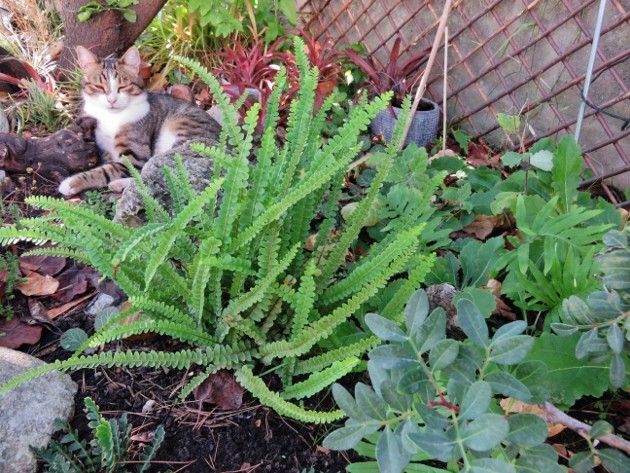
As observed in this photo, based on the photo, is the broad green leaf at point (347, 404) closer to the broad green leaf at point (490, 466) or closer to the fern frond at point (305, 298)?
the broad green leaf at point (490, 466)

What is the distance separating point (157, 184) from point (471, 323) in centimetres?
134

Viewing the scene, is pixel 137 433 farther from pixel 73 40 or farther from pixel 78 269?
pixel 73 40

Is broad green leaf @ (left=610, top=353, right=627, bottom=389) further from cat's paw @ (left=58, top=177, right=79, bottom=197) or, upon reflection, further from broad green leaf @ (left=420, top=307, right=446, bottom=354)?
cat's paw @ (left=58, top=177, right=79, bottom=197)

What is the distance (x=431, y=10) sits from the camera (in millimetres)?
2836

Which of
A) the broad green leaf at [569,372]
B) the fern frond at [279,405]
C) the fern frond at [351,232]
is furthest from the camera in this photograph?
the fern frond at [351,232]

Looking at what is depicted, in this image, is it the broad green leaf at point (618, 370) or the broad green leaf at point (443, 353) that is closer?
the broad green leaf at point (443, 353)

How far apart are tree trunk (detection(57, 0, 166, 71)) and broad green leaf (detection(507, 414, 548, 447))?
10.2 ft

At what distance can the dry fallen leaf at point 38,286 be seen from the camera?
1692 millimetres

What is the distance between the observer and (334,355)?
1.19 m

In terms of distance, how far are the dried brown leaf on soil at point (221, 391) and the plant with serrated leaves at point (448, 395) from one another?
0.60 meters

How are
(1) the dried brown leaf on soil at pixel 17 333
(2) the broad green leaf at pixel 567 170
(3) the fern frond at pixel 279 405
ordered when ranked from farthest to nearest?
(2) the broad green leaf at pixel 567 170 → (1) the dried brown leaf on soil at pixel 17 333 → (3) the fern frond at pixel 279 405

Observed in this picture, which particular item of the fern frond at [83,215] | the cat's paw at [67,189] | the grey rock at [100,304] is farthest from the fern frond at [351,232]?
the cat's paw at [67,189]

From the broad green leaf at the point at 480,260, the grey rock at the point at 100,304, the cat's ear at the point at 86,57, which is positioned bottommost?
the broad green leaf at the point at 480,260

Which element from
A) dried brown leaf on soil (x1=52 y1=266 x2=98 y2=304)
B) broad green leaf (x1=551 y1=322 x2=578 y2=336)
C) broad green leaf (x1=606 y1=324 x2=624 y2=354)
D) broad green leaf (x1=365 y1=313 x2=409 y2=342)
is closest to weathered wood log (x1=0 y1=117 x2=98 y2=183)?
dried brown leaf on soil (x1=52 y1=266 x2=98 y2=304)
